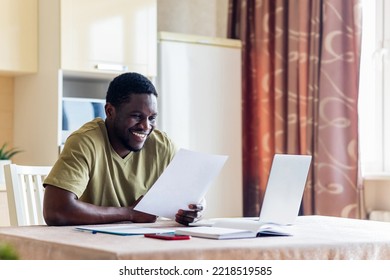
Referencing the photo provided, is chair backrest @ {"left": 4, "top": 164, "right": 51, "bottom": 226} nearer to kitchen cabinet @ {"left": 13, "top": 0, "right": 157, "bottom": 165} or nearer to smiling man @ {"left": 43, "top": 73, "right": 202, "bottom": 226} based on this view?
smiling man @ {"left": 43, "top": 73, "right": 202, "bottom": 226}

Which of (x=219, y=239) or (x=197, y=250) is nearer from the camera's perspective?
(x=197, y=250)

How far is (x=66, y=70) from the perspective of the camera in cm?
363

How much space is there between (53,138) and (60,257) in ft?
6.73

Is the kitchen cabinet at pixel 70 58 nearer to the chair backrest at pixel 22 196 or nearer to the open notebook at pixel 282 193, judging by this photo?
the chair backrest at pixel 22 196

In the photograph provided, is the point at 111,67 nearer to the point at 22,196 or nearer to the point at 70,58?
the point at 70,58

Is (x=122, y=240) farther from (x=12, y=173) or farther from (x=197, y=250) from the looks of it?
(x=12, y=173)

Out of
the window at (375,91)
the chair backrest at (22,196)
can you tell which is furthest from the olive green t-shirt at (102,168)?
the window at (375,91)

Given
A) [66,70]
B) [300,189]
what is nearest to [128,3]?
[66,70]

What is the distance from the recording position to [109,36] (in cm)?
375

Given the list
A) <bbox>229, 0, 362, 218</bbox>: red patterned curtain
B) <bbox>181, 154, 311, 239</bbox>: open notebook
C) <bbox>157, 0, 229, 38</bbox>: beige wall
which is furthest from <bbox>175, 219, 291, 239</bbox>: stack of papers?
<bbox>157, 0, 229, 38</bbox>: beige wall

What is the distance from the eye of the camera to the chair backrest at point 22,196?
91.9 inches

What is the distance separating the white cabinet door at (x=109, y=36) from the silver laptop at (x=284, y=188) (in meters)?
1.71

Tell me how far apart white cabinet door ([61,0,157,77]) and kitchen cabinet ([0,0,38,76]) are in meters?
0.19

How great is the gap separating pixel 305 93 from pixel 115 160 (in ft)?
→ 5.70
